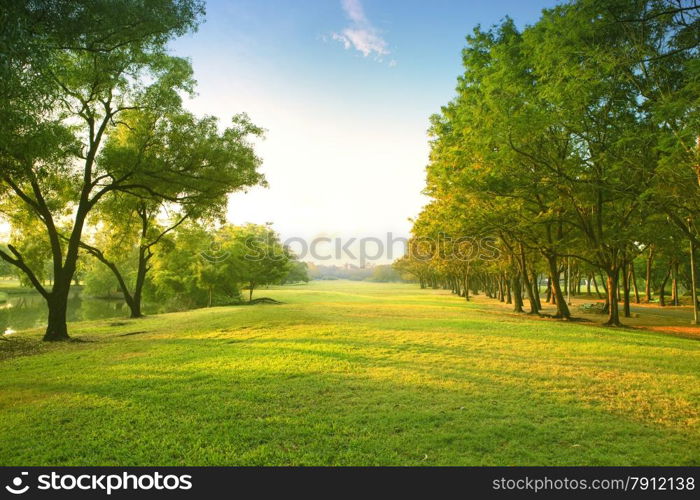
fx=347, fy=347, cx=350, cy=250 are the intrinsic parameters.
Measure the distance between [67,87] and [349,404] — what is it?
52.2ft

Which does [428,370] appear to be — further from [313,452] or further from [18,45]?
[18,45]

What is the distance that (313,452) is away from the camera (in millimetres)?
4332

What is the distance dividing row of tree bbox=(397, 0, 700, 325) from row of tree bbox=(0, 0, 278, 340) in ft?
36.2

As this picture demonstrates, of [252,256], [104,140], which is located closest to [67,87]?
[104,140]

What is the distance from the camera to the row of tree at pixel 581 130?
1045cm

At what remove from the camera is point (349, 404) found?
19.6ft

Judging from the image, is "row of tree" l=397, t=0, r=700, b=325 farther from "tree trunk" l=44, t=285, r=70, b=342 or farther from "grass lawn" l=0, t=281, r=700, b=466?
"tree trunk" l=44, t=285, r=70, b=342

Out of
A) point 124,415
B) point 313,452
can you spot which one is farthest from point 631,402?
point 124,415

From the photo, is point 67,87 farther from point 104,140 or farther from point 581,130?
point 581,130

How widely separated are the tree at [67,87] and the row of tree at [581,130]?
40.7ft

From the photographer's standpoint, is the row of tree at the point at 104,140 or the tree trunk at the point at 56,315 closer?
the row of tree at the point at 104,140

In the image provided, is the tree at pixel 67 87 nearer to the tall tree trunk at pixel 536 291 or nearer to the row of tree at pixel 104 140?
the row of tree at pixel 104 140

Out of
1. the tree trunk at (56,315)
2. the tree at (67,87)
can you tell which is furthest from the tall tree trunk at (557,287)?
the tree trunk at (56,315)

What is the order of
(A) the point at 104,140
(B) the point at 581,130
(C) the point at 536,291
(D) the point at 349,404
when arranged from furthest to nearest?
(C) the point at 536,291, (A) the point at 104,140, (B) the point at 581,130, (D) the point at 349,404
